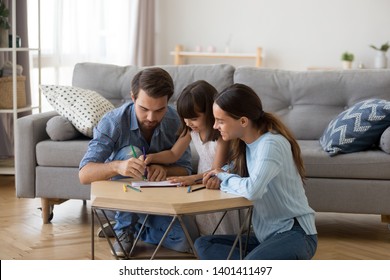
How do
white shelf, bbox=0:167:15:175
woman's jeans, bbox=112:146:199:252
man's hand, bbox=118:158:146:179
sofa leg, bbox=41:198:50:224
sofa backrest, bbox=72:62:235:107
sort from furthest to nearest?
1. white shelf, bbox=0:167:15:175
2. sofa backrest, bbox=72:62:235:107
3. sofa leg, bbox=41:198:50:224
4. woman's jeans, bbox=112:146:199:252
5. man's hand, bbox=118:158:146:179

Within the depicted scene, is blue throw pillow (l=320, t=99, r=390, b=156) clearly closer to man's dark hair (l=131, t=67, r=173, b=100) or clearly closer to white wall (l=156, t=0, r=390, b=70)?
man's dark hair (l=131, t=67, r=173, b=100)

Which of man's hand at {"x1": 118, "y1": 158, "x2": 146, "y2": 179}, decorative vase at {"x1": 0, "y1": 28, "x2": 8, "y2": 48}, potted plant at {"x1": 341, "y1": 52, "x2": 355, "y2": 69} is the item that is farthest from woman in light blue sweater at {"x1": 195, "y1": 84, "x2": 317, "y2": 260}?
potted plant at {"x1": 341, "y1": 52, "x2": 355, "y2": 69}

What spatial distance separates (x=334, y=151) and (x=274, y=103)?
685 mm

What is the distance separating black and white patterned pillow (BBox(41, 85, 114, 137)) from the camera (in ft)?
12.4

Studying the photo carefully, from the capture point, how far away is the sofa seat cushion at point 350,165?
3426mm

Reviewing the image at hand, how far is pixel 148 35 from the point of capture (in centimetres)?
736

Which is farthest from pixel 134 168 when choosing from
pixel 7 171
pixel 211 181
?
pixel 7 171

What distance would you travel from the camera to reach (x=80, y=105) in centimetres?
383

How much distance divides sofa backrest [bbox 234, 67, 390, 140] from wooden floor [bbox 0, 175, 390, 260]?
532 mm

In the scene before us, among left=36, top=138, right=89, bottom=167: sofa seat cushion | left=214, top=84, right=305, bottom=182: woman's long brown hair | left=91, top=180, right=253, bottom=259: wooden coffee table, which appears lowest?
left=36, top=138, right=89, bottom=167: sofa seat cushion

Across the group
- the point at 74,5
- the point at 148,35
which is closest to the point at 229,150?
the point at 74,5

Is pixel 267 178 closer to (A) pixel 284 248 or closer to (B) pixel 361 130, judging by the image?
(A) pixel 284 248

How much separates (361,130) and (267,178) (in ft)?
4.15

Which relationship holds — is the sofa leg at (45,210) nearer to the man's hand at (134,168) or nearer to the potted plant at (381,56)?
the man's hand at (134,168)
